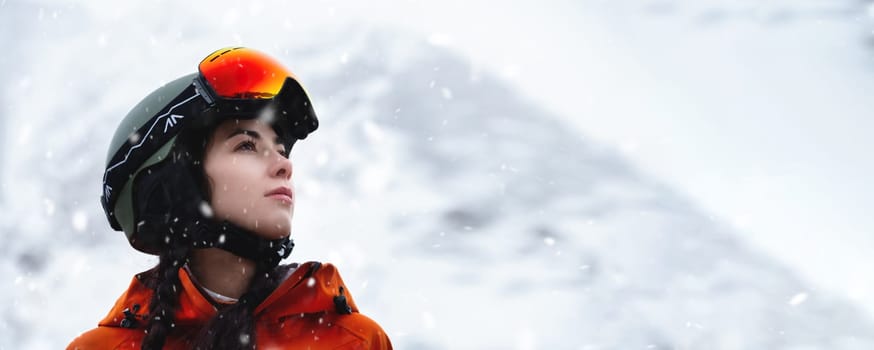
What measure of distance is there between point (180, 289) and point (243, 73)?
3.11ft

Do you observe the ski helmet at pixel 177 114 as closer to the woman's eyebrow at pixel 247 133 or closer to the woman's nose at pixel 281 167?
the woman's eyebrow at pixel 247 133

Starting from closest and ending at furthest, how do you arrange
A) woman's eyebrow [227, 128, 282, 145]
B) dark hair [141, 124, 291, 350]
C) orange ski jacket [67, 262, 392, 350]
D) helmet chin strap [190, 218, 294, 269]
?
dark hair [141, 124, 291, 350] → orange ski jacket [67, 262, 392, 350] → helmet chin strap [190, 218, 294, 269] → woman's eyebrow [227, 128, 282, 145]

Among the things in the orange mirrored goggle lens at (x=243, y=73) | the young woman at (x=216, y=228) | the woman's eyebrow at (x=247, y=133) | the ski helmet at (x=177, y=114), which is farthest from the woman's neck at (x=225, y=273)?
the orange mirrored goggle lens at (x=243, y=73)

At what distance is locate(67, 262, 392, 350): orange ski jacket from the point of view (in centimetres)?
266

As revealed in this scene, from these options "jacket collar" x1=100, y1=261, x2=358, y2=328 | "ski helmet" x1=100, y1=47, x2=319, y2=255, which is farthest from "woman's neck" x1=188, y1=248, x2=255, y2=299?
"ski helmet" x1=100, y1=47, x2=319, y2=255

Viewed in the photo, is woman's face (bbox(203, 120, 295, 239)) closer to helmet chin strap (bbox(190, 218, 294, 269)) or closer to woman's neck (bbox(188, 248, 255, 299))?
helmet chin strap (bbox(190, 218, 294, 269))

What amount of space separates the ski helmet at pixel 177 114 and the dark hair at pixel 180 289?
74 mm

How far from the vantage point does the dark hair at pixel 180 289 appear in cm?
254

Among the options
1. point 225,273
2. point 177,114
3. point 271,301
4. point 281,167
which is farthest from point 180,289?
point 177,114

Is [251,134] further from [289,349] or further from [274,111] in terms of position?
[289,349]

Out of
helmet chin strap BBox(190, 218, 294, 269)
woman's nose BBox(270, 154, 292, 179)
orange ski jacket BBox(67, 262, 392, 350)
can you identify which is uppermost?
woman's nose BBox(270, 154, 292, 179)

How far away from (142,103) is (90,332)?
100 cm

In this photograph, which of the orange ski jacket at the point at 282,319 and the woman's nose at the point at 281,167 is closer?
the orange ski jacket at the point at 282,319

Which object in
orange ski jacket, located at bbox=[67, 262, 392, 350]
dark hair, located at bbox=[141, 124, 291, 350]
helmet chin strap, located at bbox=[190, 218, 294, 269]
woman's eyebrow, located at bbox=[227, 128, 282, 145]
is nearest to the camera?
dark hair, located at bbox=[141, 124, 291, 350]
